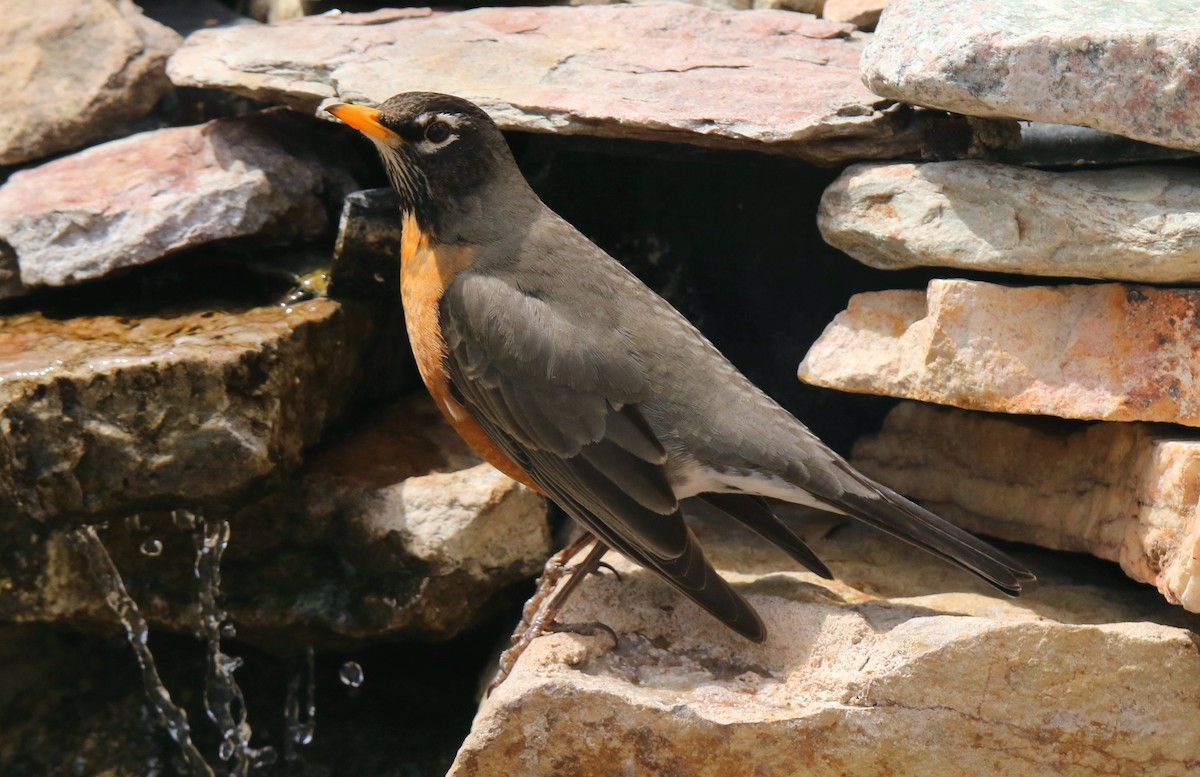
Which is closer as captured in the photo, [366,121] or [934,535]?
[934,535]

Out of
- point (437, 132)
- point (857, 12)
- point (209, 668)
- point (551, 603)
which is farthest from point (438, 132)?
point (209, 668)

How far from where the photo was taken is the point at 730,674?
338 cm

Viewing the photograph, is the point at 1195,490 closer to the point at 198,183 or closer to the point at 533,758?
the point at 533,758

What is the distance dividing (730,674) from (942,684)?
22.6 inches

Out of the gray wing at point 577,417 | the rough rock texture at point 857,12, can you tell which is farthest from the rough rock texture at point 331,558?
the rough rock texture at point 857,12

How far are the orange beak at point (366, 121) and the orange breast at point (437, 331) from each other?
1.04 ft

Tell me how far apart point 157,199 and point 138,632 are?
1.52 m

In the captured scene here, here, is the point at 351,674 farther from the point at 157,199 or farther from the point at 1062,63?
the point at 1062,63

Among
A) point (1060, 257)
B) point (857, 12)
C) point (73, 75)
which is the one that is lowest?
point (73, 75)

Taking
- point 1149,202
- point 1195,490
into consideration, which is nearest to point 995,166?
point 1149,202

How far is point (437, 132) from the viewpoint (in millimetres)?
3725

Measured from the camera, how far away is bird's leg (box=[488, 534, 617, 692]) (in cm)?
354

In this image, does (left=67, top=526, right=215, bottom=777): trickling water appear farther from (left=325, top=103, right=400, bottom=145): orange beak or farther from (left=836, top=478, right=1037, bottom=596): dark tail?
(left=836, top=478, right=1037, bottom=596): dark tail

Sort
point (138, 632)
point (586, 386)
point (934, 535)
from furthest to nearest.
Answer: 1. point (138, 632)
2. point (586, 386)
3. point (934, 535)
